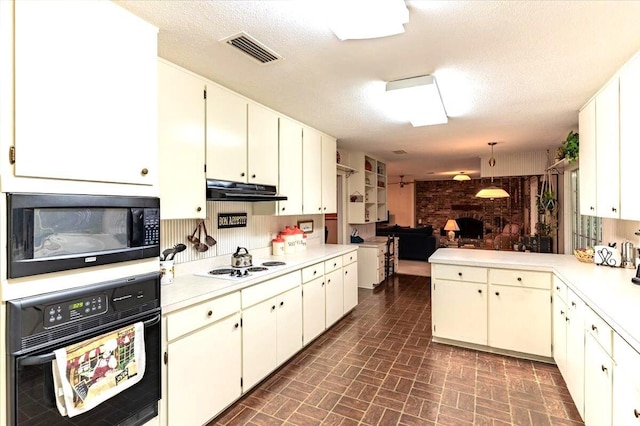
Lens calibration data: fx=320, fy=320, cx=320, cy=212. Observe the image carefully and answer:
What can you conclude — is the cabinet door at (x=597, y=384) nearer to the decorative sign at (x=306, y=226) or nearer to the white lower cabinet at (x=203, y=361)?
the white lower cabinet at (x=203, y=361)

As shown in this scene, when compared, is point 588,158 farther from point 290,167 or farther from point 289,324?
point 289,324

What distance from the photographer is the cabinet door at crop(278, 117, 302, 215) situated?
329 cm

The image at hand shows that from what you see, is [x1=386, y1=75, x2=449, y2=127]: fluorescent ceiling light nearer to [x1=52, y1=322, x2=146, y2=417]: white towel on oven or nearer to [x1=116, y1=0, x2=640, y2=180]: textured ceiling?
[x1=116, y1=0, x2=640, y2=180]: textured ceiling

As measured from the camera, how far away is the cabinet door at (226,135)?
94.8 inches

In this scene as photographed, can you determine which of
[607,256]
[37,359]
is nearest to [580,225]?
[607,256]

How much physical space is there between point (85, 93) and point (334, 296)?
3.01 metres

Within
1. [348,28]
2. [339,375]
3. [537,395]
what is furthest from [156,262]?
[537,395]

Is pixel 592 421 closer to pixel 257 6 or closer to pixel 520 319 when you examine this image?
pixel 520 319

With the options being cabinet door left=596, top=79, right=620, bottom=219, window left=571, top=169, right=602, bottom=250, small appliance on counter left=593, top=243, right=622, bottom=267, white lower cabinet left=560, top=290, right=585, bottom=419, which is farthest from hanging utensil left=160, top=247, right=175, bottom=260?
window left=571, top=169, right=602, bottom=250

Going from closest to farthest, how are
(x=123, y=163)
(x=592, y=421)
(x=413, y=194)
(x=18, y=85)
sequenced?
(x=18, y=85), (x=123, y=163), (x=592, y=421), (x=413, y=194)

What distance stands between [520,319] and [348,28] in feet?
9.49

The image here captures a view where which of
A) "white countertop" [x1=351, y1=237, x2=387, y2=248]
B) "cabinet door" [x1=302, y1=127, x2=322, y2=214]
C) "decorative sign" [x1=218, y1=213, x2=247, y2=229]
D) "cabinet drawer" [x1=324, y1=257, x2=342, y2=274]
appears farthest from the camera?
"white countertop" [x1=351, y1=237, x2=387, y2=248]

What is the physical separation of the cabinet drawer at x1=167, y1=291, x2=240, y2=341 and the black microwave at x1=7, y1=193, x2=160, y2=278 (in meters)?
0.43

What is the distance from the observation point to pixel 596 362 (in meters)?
1.76
